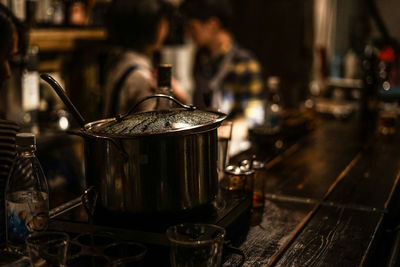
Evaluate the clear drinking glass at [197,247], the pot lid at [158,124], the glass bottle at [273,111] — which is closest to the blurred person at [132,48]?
the glass bottle at [273,111]

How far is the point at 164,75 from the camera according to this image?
177 cm

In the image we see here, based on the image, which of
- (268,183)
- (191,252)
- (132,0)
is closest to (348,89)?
(132,0)

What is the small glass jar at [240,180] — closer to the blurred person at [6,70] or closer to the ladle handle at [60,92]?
the ladle handle at [60,92]

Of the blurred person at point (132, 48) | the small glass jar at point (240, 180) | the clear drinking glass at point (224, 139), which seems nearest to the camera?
the small glass jar at point (240, 180)

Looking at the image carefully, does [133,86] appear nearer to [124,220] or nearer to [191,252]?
[124,220]

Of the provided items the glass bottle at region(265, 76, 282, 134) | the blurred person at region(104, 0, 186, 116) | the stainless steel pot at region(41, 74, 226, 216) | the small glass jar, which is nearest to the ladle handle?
the stainless steel pot at region(41, 74, 226, 216)

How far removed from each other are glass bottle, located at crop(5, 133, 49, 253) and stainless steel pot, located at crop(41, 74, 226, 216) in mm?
141

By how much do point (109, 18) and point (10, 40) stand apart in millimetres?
1184

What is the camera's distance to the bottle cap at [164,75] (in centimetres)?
176

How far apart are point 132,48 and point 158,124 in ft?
5.57

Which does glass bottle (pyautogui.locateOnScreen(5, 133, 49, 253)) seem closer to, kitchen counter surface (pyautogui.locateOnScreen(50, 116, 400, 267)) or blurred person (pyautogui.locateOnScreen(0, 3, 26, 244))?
kitchen counter surface (pyautogui.locateOnScreen(50, 116, 400, 267))

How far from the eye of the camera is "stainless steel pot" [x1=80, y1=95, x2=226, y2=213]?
121cm

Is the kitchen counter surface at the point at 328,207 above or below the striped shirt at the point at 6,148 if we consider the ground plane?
below

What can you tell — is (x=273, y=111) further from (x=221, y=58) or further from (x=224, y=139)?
(x=221, y=58)
